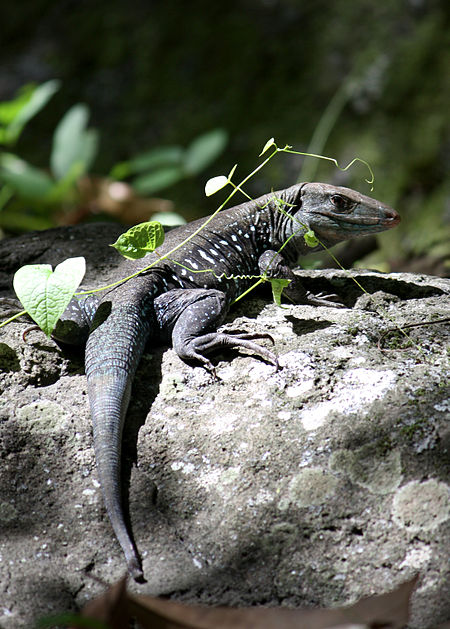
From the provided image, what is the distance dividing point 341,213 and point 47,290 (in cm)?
209

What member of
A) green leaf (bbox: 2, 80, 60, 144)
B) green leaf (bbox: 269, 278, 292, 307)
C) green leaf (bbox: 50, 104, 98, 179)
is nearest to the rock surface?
green leaf (bbox: 269, 278, 292, 307)

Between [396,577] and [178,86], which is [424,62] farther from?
[396,577]

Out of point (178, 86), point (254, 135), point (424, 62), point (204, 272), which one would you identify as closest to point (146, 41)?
point (178, 86)

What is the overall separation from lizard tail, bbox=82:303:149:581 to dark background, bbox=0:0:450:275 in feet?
10.7

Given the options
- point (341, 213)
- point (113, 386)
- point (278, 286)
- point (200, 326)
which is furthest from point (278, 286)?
point (113, 386)


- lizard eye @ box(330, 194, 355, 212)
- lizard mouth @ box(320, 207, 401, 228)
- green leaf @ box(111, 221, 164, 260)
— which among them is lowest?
lizard mouth @ box(320, 207, 401, 228)

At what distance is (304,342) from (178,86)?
238 inches

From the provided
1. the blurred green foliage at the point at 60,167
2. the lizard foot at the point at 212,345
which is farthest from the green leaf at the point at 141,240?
the blurred green foliage at the point at 60,167

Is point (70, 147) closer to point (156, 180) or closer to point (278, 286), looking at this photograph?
point (156, 180)

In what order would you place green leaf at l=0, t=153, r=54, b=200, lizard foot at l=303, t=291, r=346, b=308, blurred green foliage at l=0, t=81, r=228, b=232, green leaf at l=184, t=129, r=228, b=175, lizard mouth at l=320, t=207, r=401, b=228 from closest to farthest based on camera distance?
lizard foot at l=303, t=291, r=346, b=308 → lizard mouth at l=320, t=207, r=401, b=228 → blurred green foliage at l=0, t=81, r=228, b=232 → green leaf at l=0, t=153, r=54, b=200 → green leaf at l=184, t=129, r=228, b=175

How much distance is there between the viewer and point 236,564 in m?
2.53

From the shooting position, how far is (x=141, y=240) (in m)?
3.32

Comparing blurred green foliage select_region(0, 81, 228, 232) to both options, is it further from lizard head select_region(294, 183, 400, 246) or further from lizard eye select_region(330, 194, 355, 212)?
lizard eye select_region(330, 194, 355, 212)

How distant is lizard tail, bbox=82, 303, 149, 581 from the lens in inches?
105
